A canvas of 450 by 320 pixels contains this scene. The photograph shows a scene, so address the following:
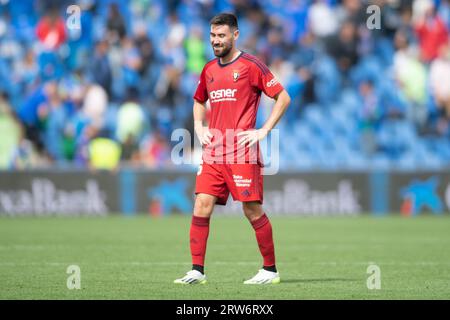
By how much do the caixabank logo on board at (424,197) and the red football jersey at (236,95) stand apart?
1096 centimetres

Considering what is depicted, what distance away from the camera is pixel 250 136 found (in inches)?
348

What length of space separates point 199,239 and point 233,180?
0.62 m

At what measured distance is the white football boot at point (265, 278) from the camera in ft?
29.3

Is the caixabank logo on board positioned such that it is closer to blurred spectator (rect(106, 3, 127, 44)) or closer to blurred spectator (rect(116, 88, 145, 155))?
blurred spectator (rect(116, 88, 145, 155))

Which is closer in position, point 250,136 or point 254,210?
point 250,136

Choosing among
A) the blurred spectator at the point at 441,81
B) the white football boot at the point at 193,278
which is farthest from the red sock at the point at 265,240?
the blurred spectator at the point at 441,81

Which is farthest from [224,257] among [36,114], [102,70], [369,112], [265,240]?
[102,70]

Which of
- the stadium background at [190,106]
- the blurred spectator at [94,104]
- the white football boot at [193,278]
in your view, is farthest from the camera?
the blurred spectator at [94,104]

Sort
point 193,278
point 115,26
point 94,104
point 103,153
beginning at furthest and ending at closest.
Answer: point 115,26
point 94,104
point 103,153
point 193,278

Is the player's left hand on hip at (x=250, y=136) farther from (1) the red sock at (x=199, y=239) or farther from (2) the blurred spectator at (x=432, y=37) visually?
(2) the blurred spectator at (x=432, y=37)

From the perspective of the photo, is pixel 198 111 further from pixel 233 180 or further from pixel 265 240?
pixel 265 240

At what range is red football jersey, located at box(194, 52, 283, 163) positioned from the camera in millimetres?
8961

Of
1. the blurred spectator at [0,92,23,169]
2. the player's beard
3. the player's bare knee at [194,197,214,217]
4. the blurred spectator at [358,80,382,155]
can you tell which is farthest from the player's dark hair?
the blurred spectator at [0,92,23,169]

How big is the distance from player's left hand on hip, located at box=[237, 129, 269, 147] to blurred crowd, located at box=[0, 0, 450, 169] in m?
11.1
